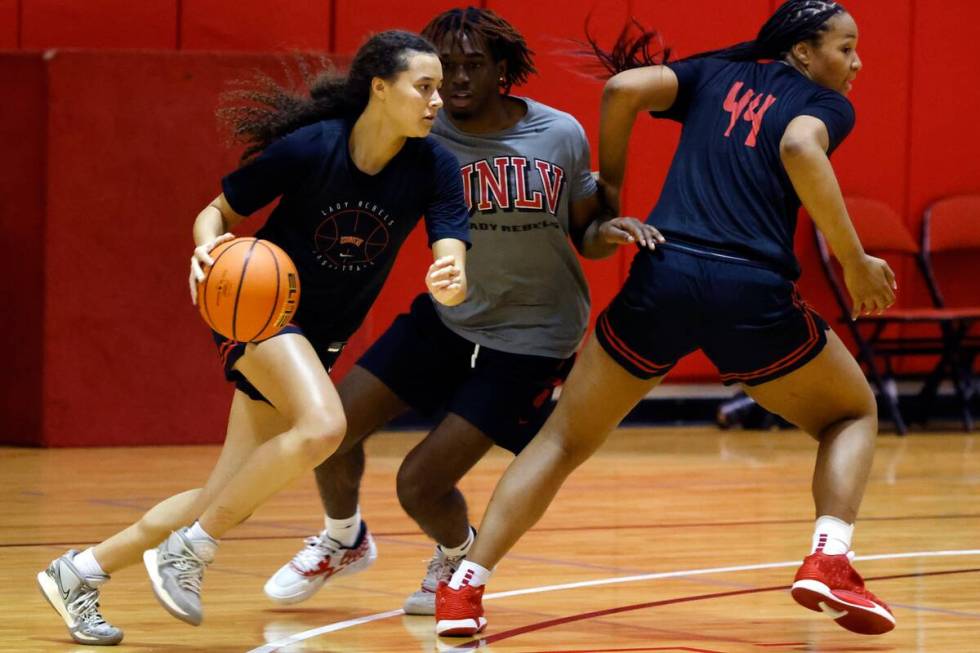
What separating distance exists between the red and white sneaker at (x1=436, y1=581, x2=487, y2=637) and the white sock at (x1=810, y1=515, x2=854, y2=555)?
867mm

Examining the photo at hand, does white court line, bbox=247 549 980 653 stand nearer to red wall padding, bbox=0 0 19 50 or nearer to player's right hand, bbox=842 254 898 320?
player's right hand, bbox=842 254 898 320

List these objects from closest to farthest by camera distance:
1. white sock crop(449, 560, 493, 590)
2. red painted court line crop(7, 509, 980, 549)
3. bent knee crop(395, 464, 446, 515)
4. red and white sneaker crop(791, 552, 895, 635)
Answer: red and white sneaker crop(791, 552, 895, 635) → white sock crop(449, 560, 493, 590) → bent knee crop(395, 464, 446, 515) → red painted court line crop(7, 509, 980, 549)

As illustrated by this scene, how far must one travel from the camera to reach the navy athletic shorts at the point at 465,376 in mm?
4773

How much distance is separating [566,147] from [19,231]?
15.6 ft

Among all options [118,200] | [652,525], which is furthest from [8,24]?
[652,525]

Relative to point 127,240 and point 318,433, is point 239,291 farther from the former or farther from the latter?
point 127,240

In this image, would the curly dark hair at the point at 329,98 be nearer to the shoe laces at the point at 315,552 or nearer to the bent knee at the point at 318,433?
the bent knee at the point at 318,433

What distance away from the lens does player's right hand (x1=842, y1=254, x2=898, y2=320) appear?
4238mm

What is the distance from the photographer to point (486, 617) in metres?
4.68

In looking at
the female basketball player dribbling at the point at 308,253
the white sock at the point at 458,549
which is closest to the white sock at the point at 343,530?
the white sock at the point at 458,549

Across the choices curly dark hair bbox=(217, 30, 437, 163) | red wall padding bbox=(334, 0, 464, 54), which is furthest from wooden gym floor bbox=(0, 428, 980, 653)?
red wall padding bbox=(334, 0, 464, 54)

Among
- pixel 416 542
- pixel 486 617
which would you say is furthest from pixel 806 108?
pixel 416 542

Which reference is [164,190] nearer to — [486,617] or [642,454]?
[642,454]

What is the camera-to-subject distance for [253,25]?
9.36 m
